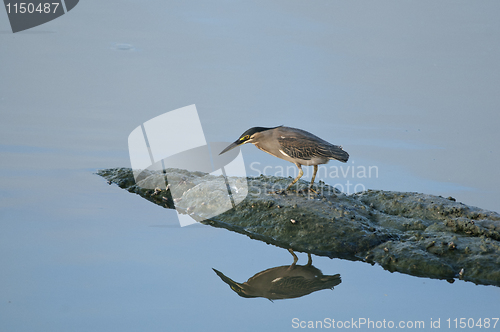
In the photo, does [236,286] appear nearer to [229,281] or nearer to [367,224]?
[229,281]

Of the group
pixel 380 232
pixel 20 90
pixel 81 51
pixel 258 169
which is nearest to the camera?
pixel 380 232

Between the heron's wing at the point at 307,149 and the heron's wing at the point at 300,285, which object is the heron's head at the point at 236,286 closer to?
the heron's wing at the point at 300,285

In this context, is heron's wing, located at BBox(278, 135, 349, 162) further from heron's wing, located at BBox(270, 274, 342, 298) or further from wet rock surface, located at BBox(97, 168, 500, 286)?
heron's wing, located at BBox(270, 274, 342, 298)

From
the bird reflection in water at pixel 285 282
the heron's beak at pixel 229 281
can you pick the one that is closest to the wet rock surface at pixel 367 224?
the bird reflection in water at pixel 285 282

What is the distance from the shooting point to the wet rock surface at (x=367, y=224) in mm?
5992

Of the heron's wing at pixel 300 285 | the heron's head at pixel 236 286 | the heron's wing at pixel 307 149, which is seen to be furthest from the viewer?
the heron's wing at pixel 307 149

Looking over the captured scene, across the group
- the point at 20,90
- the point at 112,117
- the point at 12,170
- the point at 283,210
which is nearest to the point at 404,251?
the point at 283,210

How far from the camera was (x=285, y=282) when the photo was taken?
5.73 metres

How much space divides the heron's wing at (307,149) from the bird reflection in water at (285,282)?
5.72 ft

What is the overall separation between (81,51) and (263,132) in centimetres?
922

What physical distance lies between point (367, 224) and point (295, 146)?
57.8 inches

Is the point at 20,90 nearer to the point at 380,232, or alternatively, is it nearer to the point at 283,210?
the point at 283,210

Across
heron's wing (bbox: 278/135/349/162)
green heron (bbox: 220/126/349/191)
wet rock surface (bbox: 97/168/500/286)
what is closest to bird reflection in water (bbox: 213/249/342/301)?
wet rock surface (bbox: 97/168/500/286)

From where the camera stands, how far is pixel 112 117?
10.7 metres
